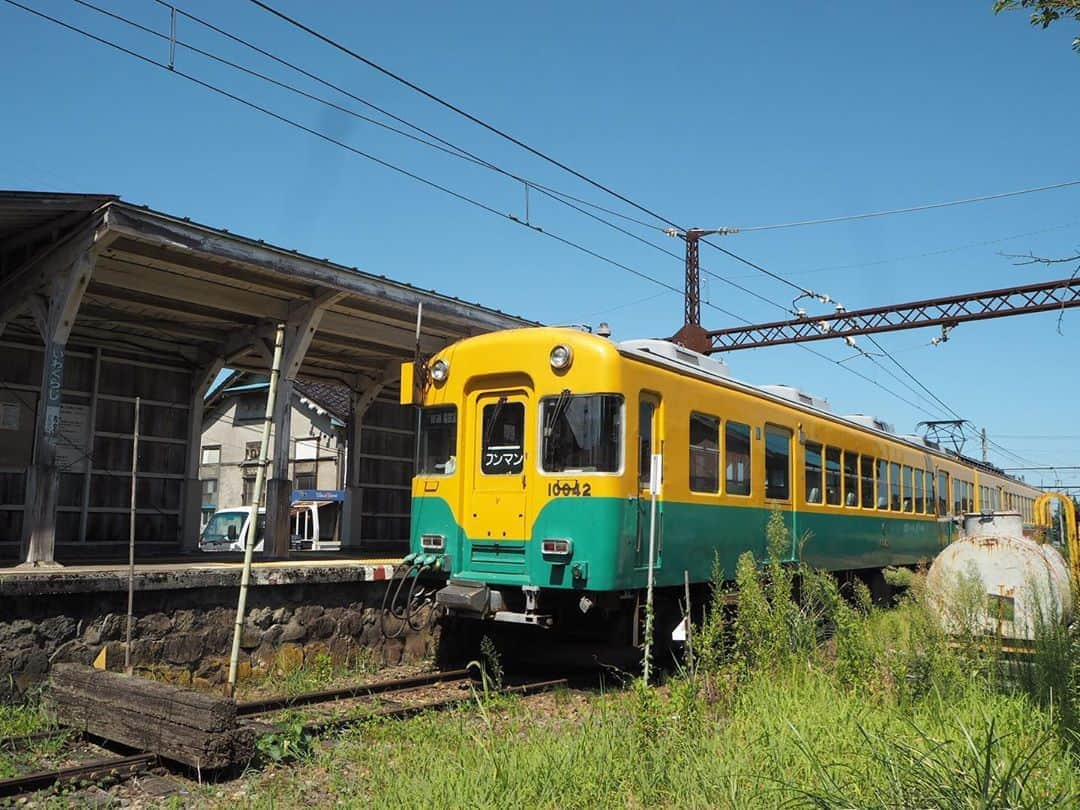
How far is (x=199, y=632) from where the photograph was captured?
8.64 m

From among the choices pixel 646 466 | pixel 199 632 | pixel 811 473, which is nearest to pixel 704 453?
pixel 646 466

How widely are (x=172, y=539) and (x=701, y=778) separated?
1108cm

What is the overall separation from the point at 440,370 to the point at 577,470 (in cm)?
195

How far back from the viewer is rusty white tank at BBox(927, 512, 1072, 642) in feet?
25.4

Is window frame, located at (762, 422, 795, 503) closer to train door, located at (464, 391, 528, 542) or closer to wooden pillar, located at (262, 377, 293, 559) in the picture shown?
train door, located at (464, 391, 528, 542)

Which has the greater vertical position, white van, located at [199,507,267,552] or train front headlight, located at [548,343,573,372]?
train front headlight, located at [548,343,573,372]

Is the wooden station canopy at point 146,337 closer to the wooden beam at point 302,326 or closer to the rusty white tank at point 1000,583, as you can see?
the wooden beam at point 302,326

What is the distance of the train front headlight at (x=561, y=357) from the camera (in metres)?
8.54

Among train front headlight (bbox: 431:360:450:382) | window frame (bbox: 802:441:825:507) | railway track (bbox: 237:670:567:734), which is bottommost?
railway track (bbox: 237:670:567:734)

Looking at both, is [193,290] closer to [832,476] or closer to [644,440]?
[644,440]

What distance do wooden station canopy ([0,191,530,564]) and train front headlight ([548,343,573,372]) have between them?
3.32 meters

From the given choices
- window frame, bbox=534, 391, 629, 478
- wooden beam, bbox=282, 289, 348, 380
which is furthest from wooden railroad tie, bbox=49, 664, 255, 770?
wooden beam, bbox=282, 289, 348, 380

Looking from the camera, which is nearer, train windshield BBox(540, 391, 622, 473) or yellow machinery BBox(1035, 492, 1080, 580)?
train windshield BBox(540, 391, 622, 473)

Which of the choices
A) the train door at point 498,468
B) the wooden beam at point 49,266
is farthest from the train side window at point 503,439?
the wooden beam at point 49,266
